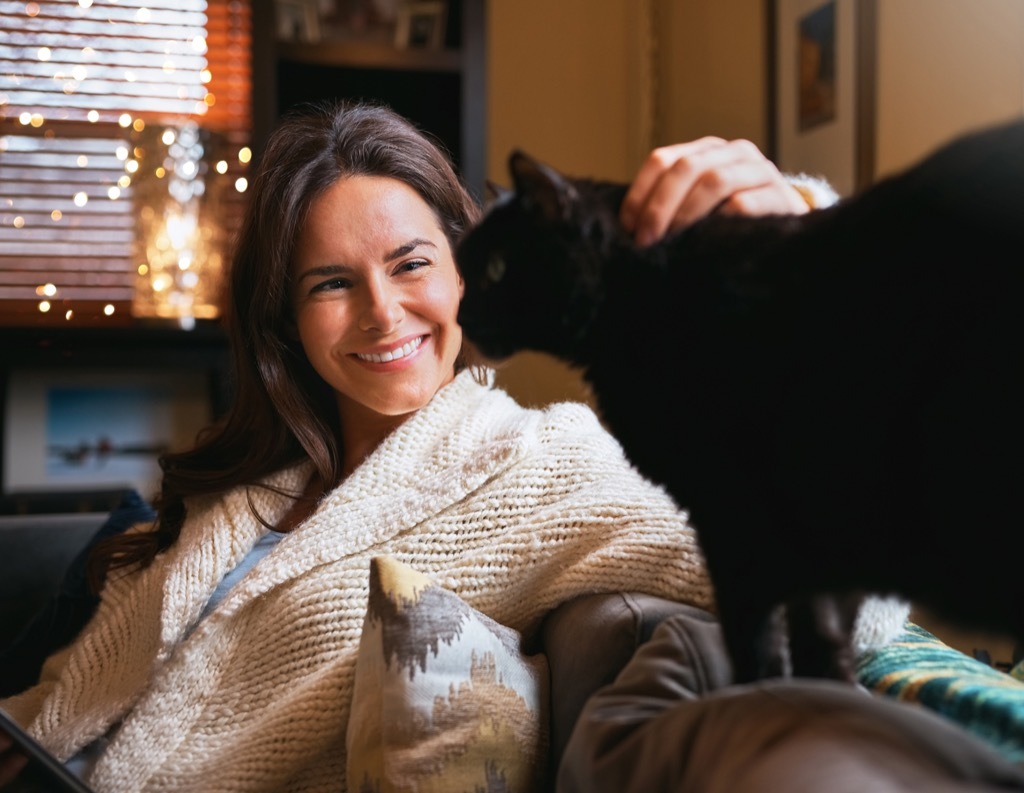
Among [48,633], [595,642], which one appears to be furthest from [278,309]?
[595,642]

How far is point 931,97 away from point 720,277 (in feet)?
4.17

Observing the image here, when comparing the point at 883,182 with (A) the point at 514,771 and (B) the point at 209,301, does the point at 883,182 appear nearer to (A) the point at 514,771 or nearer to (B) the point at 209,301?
(A) the point at 514,771

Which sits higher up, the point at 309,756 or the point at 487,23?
the point at 487,23

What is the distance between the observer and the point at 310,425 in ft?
4.53

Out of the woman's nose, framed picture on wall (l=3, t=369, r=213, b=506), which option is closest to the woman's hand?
the woman's nose

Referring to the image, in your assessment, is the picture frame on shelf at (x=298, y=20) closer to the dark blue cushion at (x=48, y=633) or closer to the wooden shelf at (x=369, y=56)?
the wooden shelf at (x=369, y=56)

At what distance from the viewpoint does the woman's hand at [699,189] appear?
62 centimetres

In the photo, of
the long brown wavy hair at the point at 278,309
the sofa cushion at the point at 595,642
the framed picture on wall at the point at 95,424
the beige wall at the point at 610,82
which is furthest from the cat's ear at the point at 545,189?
the framed picture on wall at the point at 95,424

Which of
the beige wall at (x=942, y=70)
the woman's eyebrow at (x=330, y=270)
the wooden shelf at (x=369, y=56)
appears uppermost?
the wooden shelf at (x=369, y=56)

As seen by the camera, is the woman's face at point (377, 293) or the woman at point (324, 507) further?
the woman's face at point (377, 293)

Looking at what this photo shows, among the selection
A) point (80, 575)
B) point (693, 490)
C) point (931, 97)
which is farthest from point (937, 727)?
point (931, 97)

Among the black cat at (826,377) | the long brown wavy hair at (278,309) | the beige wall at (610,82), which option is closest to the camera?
the black cat at (826,377)

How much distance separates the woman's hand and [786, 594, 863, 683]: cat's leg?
0.25 metres

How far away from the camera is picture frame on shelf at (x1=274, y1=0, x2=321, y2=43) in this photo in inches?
100.0
